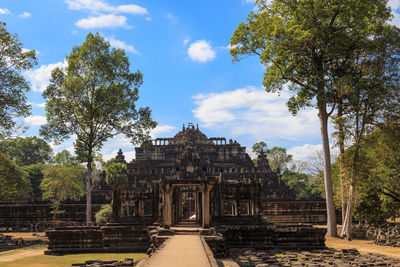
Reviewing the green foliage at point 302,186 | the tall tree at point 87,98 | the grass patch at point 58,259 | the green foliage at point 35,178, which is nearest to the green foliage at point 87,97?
the tall tree at point 87,98

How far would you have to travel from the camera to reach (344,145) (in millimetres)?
21156

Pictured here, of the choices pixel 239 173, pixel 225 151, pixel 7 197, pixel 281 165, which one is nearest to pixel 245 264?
pixel 7 197

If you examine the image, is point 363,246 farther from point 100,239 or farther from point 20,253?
point 20,253

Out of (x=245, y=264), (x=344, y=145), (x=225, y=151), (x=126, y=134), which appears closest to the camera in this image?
(x=245, y=264)

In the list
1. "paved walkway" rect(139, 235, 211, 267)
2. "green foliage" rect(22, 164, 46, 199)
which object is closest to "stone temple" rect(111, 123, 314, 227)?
"paved walkway" rect(139, 235, 211, 267)

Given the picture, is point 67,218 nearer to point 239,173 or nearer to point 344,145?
point 239,173

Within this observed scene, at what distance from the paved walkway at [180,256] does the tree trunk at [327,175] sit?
12721 millimetres

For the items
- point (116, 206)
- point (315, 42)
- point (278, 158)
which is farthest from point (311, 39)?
point (278, 158)

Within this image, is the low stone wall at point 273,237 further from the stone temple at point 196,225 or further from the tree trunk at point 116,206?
the tree trunk at point 116,206

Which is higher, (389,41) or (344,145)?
(389,41)

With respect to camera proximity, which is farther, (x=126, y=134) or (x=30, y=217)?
(x=30, y=217)

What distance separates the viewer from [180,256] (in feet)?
28.6

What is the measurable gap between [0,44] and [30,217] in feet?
72.7

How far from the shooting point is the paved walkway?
25.6 feet
